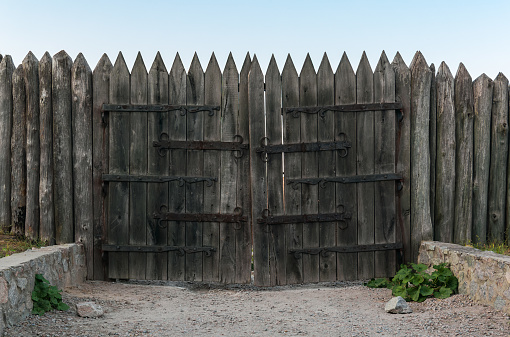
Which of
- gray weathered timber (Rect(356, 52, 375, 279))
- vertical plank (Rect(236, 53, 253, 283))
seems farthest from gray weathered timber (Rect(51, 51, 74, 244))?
gray weathered timber (Rect(356, 52, 375, 279))

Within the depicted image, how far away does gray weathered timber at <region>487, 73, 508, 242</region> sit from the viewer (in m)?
6.41

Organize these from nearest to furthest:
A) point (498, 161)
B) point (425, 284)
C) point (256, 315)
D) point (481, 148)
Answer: point (256, 315) → point (425, 284) → point (481, 148) → point (498, 161)

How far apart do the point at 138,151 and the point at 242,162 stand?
122 cm

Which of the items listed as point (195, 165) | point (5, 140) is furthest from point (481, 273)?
point (5, 140)

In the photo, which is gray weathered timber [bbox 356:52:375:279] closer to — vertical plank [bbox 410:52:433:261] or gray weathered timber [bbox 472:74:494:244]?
vertical plank [bbox 410:52:433:261]

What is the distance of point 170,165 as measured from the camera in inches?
238

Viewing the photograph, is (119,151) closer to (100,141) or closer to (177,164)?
(100,141)

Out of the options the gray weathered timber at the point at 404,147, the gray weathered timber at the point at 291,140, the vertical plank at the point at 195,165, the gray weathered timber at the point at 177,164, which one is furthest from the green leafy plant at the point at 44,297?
the gray weathered timber at the point at 404,147

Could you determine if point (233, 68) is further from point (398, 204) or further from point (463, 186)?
point (463, 186)

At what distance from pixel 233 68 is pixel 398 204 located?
8.21 ft

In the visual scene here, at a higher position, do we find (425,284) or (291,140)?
(291,140)

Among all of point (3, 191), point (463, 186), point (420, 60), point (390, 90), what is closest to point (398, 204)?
point (463, 186)

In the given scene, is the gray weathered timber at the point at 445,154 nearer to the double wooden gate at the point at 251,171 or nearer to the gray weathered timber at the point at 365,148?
the double wooden gate at the point at 251,171

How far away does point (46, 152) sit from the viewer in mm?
6211
